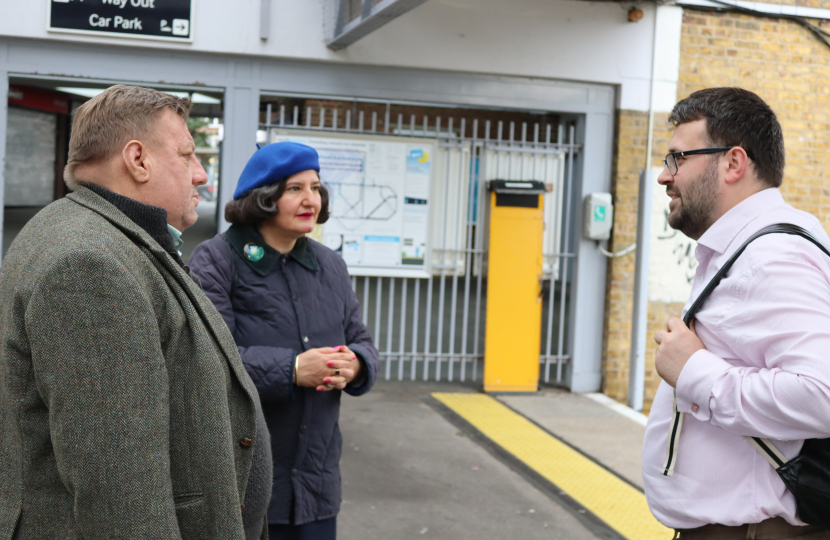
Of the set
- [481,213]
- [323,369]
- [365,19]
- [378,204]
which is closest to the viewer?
[323,369]

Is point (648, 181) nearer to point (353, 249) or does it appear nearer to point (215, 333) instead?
point (353, 249)

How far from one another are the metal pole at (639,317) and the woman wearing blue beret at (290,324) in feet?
16.0

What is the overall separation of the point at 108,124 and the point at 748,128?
1580mm

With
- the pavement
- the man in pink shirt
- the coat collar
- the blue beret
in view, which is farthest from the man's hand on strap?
the pavement

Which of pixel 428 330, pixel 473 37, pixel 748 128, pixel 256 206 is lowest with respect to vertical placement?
pixel 428 330

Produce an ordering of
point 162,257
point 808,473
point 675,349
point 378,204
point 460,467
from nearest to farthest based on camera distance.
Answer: point 162,257, point 808,473, point 675,349, point 460,467, point 378,204

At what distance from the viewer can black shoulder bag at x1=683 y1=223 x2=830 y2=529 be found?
1.78 m

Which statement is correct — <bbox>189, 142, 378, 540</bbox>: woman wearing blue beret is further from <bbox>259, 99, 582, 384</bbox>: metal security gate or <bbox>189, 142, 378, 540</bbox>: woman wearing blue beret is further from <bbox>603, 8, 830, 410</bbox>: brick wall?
<bbox>603, 8, 830, 410</bbox>: brick wall

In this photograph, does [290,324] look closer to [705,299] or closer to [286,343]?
[286,343]

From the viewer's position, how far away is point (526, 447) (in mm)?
5824

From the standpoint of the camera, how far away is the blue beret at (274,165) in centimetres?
290

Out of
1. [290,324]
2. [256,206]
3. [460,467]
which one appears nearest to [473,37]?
[460,467]

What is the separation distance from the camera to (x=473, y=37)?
23.3 feet

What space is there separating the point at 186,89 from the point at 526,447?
13.8 ft
